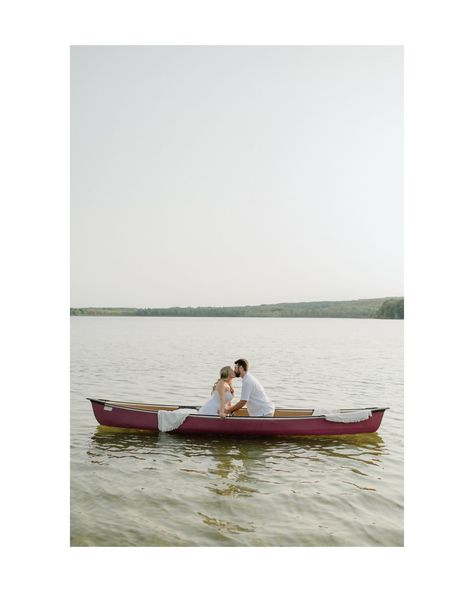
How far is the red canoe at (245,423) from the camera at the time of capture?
26.2 ft

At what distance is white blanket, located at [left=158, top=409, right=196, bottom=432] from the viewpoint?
8.10 metres

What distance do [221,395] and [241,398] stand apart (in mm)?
295

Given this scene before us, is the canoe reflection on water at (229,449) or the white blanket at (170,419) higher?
the white blanket at (170,419)

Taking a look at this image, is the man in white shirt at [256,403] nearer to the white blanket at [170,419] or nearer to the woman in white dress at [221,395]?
the woman in white dress at [221,395]

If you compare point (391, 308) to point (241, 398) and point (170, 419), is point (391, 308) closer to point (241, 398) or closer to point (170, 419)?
point (241, 398)

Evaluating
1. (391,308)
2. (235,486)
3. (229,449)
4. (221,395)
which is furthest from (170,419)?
(391,308)

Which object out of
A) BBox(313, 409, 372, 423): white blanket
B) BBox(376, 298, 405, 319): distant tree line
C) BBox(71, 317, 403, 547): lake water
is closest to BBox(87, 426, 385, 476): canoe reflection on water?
BBox(71, 317, 403, 547): lake water

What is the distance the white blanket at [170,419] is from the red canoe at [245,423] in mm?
58

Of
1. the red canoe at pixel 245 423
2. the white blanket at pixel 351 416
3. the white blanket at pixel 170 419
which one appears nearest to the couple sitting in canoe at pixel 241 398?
the red canoe at pixel 245 423

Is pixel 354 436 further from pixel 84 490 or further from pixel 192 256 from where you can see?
pixel 192 256

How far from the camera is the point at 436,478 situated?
15.9ft
